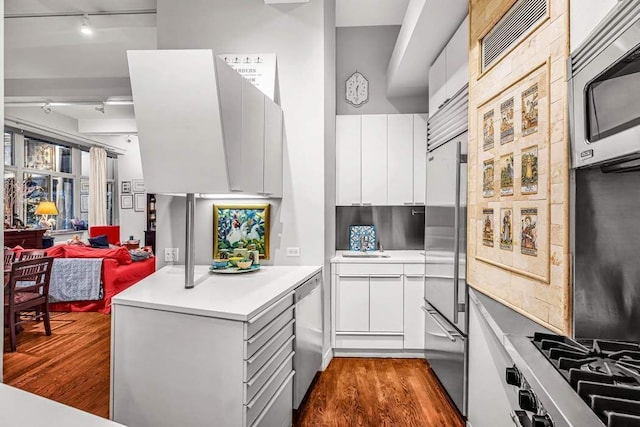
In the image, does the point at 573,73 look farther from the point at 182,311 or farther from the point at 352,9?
the point at 352,9

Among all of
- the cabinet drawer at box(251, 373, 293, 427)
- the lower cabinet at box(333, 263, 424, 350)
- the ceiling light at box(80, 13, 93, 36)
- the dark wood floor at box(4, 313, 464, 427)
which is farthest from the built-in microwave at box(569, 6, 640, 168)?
the ceiling light at box(80, 13, 93, 36)

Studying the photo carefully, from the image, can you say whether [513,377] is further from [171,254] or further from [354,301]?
[171,254]

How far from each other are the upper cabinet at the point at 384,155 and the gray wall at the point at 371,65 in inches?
16.0

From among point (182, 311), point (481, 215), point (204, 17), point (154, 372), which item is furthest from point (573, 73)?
point (204, 17)

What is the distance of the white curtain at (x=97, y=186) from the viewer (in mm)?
8469

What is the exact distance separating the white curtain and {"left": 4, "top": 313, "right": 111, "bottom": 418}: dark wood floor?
452cm

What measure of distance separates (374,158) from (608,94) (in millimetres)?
2990

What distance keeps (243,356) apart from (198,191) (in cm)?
100

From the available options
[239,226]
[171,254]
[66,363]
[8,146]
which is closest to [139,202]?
[8,146]

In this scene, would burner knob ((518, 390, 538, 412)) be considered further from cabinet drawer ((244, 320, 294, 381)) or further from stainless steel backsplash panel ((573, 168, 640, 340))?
cabinet drawer ((244, 320, 294, 381))

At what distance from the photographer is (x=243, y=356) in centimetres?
167

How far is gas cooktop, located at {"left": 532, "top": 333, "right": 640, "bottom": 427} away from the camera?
75 centimetres

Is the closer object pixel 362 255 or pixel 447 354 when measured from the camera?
pixel 447 354

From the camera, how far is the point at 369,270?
350cm
